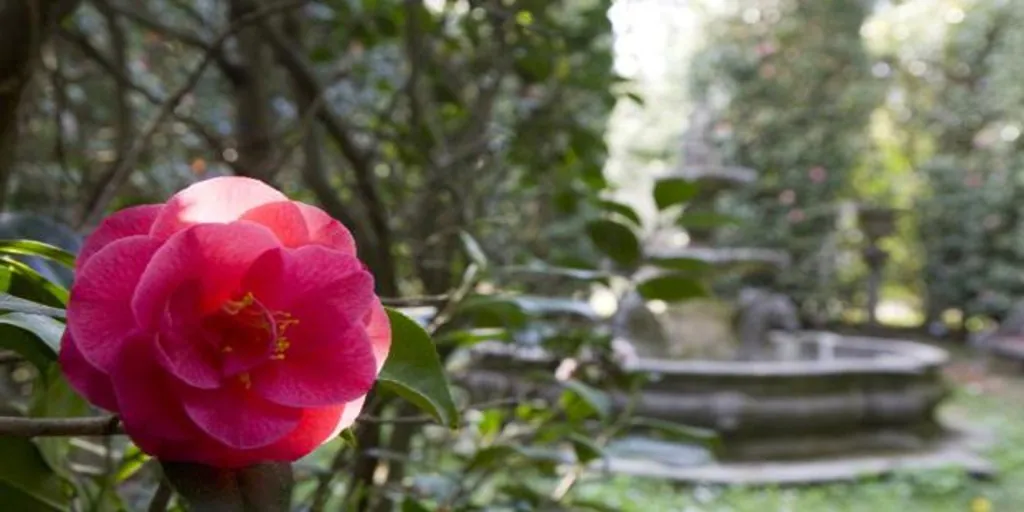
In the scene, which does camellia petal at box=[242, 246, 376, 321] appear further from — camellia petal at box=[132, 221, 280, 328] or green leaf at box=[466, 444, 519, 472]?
green leaf at box=[466, 444, 519, 472]

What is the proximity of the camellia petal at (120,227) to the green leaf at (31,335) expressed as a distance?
4cm

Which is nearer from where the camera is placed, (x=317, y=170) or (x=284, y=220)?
(x=284, y=220)

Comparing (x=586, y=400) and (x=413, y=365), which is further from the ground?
(x=413, y=365)

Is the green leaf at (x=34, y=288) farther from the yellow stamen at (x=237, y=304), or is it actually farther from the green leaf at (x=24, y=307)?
the yellow stamen at (x=237, y=304)

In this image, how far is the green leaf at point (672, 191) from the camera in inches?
44.6

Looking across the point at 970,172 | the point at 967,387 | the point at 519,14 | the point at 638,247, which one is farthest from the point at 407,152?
the point at 970,172

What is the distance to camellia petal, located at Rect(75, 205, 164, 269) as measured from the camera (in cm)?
35

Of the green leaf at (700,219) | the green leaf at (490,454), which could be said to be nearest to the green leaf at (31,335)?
the green leaf at (490,454)

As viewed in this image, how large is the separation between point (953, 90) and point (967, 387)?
461 centimetres

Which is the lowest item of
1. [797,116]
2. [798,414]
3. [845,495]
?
[845,495]

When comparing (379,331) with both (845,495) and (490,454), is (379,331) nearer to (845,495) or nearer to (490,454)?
(490,454)

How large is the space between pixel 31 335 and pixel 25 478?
0.15m

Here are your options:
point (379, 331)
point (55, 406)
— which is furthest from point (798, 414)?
point (379, 331)

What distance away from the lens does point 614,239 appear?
1.12m
